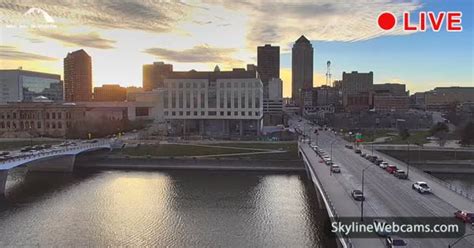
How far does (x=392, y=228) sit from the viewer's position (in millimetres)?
26375

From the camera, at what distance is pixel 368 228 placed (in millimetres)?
26797

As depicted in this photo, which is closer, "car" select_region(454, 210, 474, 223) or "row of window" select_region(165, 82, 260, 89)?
"car" select_region(454, 210, 474, 223)

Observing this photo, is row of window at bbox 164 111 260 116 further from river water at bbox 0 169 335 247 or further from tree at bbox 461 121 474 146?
river water at bbox 0 169 335 247

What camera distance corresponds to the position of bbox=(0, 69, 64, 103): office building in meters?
148

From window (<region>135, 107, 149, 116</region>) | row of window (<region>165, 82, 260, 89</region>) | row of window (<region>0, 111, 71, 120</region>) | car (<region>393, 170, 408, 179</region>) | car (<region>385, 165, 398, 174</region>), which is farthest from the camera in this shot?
window (<region>135, 107, 149, 116</region>)

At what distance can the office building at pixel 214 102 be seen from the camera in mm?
112000

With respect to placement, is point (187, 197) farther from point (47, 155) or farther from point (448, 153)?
point (448, 153)

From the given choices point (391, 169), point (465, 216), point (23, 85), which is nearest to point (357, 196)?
point (465, 216)

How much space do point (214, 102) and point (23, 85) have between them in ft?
255

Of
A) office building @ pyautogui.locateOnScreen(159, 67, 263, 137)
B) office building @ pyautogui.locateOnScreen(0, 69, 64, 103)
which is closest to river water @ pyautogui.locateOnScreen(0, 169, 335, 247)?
office building @ pyautogui.locateOnScreen(159, 67, 263, 137)

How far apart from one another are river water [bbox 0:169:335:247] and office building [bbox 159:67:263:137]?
48.8 meters

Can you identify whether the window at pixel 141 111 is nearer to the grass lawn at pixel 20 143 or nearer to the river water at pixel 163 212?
the grass lawn at pixel 20 143

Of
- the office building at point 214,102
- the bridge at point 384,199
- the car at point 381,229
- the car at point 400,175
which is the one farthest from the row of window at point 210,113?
the car at point 381,229

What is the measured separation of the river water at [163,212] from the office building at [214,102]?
48.8 meters
